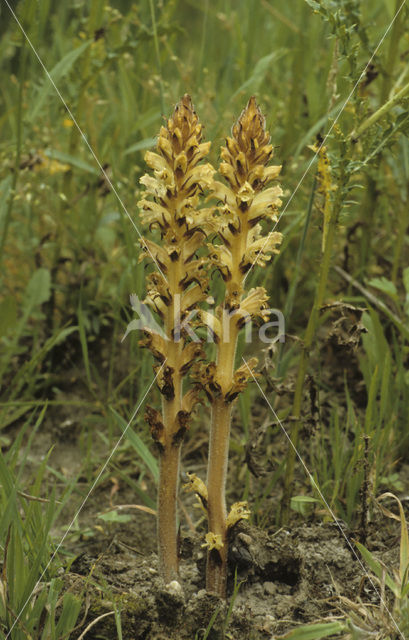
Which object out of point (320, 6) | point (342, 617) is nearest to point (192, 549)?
point (342, 617)

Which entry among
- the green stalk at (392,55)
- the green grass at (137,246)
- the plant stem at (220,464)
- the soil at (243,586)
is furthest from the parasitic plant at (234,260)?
the green stalk at (392,55)

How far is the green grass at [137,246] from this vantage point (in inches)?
91.0

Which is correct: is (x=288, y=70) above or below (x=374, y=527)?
above

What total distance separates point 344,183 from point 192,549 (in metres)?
1.00

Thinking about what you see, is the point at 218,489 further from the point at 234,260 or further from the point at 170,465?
the point at 234,260

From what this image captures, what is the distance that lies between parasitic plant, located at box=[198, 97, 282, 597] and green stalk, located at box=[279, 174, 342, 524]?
33 centimetres

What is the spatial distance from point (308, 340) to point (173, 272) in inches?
22.2

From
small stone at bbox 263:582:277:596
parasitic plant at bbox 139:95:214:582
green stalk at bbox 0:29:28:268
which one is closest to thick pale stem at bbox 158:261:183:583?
parasitic plant at bbox 139:95:214:582

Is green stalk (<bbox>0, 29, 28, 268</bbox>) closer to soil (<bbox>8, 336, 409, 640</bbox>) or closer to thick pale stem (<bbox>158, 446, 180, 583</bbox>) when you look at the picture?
soil (<bbox>8, 336, 409, 640</bbox>)

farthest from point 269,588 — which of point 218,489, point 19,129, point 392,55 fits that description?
point 392,55

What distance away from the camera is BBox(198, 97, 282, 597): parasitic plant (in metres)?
1.44

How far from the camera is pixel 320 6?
178 centimetres

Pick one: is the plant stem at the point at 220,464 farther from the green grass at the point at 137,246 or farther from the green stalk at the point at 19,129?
the green stalk at the point at 19,129

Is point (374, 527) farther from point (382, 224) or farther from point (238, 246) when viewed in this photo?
point (382, 224)
